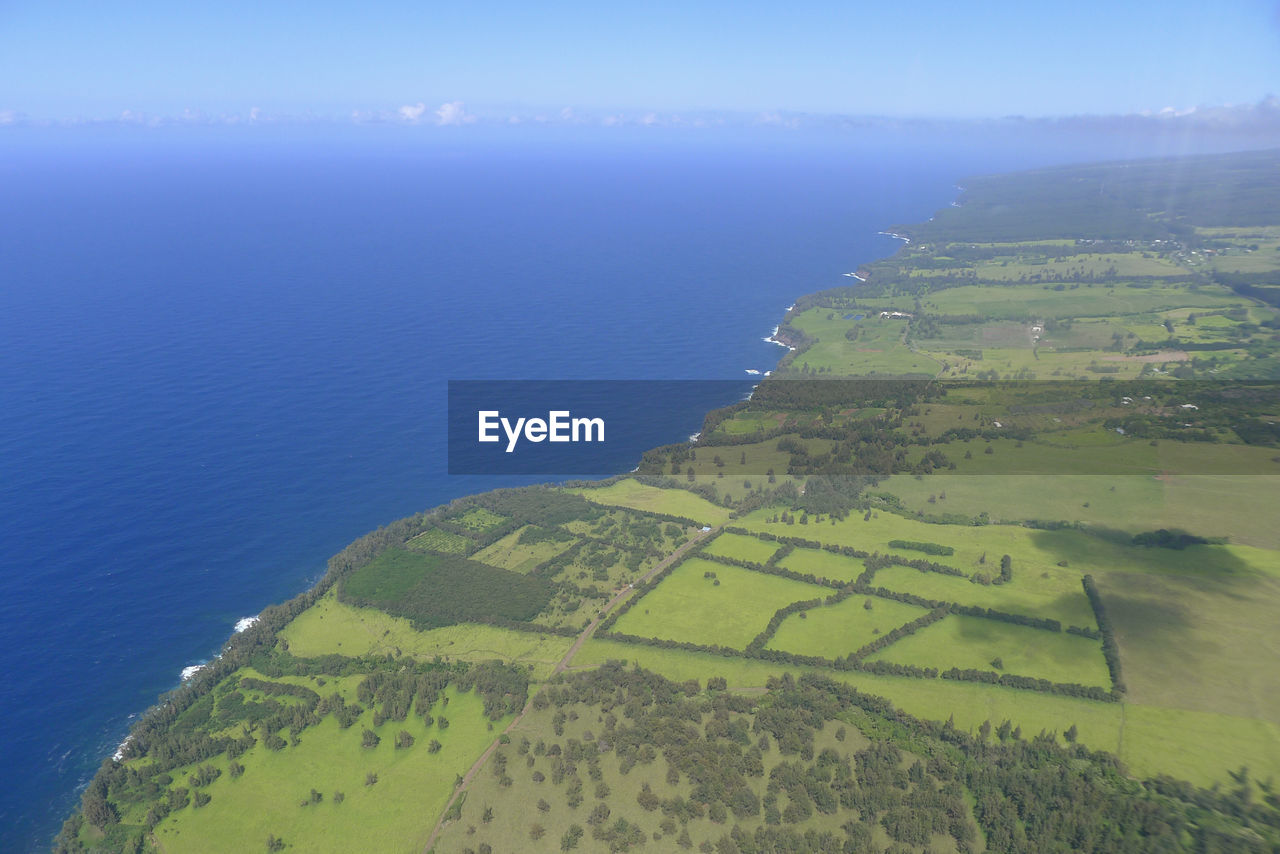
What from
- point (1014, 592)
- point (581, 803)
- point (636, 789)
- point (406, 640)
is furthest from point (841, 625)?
point (406, 640)

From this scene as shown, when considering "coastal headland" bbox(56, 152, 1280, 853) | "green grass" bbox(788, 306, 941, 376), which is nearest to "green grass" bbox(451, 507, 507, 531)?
"coastal headland" bbox(56, 152, 1280, 853)

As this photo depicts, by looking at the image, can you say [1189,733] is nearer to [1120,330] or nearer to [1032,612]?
[1032,612]

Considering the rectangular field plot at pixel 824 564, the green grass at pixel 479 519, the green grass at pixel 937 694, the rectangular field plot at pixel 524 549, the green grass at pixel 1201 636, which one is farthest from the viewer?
the green grass at pixel 479 519

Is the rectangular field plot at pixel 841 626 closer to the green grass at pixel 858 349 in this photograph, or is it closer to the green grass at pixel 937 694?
the green grass at pixel 937 694

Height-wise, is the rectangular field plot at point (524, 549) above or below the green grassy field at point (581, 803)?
above

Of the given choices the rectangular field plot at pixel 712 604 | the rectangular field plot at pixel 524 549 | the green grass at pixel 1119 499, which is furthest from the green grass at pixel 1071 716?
the green grass at pixel 1119 499

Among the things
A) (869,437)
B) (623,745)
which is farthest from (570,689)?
(869,437)

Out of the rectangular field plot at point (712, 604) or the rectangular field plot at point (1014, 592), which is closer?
the rectangular field plot at point (712, 604)
